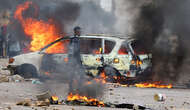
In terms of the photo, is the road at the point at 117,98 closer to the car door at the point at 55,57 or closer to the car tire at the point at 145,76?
the car tire at the point at 145,76

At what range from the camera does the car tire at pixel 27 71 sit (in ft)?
39.4

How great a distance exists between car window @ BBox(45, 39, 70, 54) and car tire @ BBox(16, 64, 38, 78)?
2.48 feet

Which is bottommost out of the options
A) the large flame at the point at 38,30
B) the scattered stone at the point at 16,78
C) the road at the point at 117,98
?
the road at the point at 117,98

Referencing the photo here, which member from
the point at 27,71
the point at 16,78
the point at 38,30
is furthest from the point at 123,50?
the point at 38,30

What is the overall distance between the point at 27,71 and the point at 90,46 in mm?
2340

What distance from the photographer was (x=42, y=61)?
12.0 meters

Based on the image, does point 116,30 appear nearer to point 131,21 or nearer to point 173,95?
point 131,21

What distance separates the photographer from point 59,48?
11844 mm

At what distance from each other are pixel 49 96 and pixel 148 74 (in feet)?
15.2

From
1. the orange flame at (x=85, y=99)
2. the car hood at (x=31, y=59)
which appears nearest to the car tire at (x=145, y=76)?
the car hood at (x=31, y=59)

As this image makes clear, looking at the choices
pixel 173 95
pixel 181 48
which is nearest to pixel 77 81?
pixel 173 95

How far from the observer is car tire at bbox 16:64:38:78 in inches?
473

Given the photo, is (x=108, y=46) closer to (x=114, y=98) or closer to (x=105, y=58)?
(x=105, y=58)

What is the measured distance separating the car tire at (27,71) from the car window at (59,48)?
755 mm
